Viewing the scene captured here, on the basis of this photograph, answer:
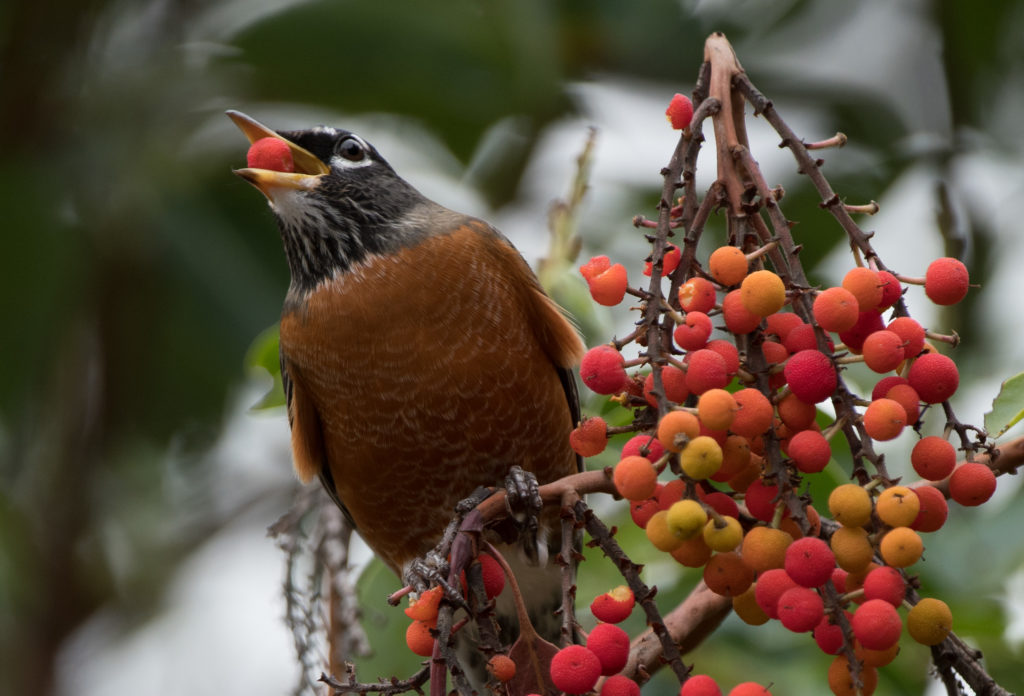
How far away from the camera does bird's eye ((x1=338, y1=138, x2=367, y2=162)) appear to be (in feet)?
10.6

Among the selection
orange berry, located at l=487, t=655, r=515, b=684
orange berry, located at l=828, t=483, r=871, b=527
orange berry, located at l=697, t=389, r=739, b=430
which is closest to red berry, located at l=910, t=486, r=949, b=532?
orange berry, located at l=828, t=483, r=871, b=527

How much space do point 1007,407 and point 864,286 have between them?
520mm

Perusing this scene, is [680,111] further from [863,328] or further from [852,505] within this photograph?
[852,505]

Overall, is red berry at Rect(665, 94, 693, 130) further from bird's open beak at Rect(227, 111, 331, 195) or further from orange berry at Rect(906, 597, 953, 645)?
bird's open beak at Rect(227, 111, 331, 195)

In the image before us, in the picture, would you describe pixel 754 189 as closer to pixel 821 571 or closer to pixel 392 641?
pixel 821 571

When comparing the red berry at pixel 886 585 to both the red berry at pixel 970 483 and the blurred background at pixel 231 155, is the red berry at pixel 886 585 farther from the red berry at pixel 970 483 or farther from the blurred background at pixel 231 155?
the blurred background at pixel 231 155

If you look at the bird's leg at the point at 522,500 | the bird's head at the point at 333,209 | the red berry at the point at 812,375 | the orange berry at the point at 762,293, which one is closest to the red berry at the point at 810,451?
the red berry at the point at 812,375

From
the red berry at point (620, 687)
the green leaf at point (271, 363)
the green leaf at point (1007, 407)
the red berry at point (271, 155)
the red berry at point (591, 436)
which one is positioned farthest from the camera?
the green leaf at point (271, 363)

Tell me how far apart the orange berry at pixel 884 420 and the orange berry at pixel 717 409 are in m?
0.16

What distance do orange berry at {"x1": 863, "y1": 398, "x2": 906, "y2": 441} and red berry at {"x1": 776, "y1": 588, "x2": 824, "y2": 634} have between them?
0.19 metres

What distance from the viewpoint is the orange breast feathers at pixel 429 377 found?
2811mm

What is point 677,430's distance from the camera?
4.19ft

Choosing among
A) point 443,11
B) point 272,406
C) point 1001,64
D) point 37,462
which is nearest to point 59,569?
point 37,462

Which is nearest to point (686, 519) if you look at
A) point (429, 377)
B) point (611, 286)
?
point (611, 286)
